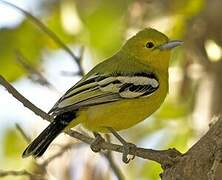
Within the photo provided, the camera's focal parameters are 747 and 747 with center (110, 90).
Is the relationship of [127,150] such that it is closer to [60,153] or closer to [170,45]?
[60,153]

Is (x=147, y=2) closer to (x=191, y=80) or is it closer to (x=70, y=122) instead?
(x=191, y=80)

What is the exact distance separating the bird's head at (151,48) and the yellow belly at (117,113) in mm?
503

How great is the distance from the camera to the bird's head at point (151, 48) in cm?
512

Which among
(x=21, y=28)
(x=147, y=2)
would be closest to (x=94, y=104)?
(x=147, y=2)

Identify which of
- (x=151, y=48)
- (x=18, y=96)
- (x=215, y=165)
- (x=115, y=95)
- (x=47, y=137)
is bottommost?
(x=151, y=48)

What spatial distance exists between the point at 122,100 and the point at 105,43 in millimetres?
1601

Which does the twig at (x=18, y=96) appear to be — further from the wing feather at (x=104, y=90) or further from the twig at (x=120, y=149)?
the wing feather at (x=104, y=90)

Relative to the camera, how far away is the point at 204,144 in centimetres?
376

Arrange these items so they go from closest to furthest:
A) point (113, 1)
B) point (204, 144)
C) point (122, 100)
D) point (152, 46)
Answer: point (204, 144), point (122, 100), point (152, 46), point (113, 1)

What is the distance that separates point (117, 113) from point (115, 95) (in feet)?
0.37

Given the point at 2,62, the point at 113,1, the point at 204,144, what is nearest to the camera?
the point at 204,144

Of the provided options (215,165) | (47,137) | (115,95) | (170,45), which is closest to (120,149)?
(47,137)

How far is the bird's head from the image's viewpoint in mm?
5125

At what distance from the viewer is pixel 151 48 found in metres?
5.25
